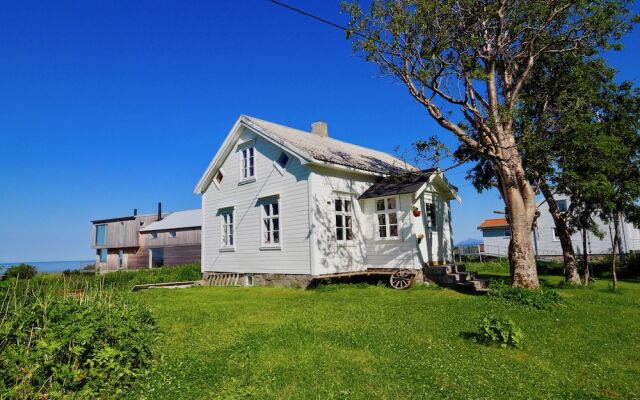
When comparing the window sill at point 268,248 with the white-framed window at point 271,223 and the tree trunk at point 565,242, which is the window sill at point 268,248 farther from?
the tree trunk at point 565,242

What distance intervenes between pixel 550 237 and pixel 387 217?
28.2 m

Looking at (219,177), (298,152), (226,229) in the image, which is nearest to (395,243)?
(298,152)

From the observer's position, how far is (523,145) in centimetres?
1423

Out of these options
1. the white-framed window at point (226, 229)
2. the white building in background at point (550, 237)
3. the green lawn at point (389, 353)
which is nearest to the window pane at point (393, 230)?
the green lawn at point (389, 353)

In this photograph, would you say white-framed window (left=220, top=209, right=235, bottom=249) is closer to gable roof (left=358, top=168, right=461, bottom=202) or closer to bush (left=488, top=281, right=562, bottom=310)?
gable roof (left=358, top=168, right=461, bottom=202)

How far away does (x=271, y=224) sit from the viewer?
56.1 ft

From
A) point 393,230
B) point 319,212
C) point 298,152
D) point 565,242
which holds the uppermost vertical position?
point 298,152

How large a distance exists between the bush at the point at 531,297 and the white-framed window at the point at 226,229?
1249 centimetres

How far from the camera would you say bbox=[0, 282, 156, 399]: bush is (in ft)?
14.0

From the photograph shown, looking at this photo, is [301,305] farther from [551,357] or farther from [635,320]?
[635,320]

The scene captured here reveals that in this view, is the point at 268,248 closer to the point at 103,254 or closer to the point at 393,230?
the point at 393,230

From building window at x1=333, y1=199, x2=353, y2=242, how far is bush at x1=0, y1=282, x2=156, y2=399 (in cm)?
1110

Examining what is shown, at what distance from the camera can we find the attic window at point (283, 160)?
1669cm

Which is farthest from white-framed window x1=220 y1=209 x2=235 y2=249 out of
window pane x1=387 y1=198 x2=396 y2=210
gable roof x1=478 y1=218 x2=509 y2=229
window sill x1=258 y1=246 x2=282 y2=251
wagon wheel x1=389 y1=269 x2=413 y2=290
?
gable roof x1=478 y1=218 x2=509 y2=229
